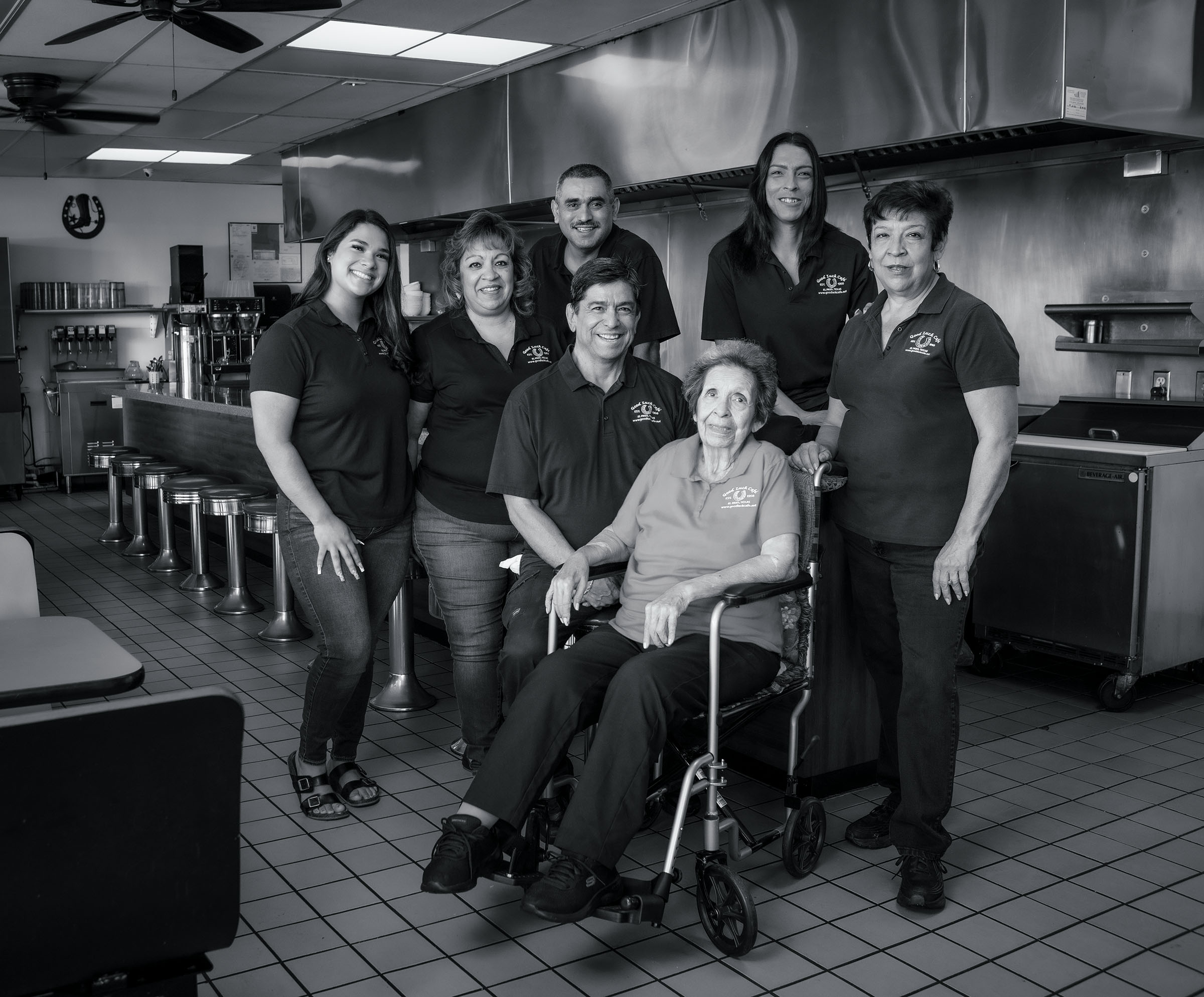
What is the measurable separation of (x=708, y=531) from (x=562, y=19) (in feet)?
11.8

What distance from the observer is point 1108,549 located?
407cm

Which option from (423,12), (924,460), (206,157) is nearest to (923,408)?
(924,460)

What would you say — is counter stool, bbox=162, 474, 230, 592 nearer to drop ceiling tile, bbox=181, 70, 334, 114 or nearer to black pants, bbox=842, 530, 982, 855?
drop ceiling tile, bbox=181, 70, 334, 114

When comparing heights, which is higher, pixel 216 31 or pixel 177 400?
pixel 216 31

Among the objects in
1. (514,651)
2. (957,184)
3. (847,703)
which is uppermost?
(957,184)

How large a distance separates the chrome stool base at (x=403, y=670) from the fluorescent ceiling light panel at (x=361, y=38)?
2.80m

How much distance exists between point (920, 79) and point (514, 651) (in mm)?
2880

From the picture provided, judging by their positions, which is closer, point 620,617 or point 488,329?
point 620,617

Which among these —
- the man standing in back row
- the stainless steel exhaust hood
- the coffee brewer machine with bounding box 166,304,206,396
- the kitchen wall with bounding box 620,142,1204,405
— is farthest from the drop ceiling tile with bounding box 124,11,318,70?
the kitchen wall with bounding box 620,142,1204,405

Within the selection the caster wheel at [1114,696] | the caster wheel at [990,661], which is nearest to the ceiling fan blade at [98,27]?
the caster wheel at [990,661]

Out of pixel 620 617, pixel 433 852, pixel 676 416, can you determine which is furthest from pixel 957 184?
pixel 433 852

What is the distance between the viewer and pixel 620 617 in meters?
2.71

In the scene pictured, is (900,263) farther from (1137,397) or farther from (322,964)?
(1137,397)

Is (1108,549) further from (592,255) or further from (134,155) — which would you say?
(134,155)
